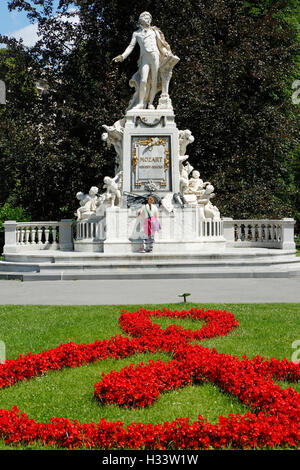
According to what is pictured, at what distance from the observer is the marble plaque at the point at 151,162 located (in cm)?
1797

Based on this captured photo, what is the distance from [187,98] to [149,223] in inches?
458

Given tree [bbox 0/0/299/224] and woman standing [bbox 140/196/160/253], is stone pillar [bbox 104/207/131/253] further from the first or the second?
tree [bbox 0/0/299/224]

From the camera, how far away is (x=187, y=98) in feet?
87.2

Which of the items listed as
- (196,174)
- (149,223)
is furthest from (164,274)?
(196,174)

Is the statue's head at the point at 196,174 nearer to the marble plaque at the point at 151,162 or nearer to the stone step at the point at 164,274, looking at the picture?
the marble plaque at the point at 151,162

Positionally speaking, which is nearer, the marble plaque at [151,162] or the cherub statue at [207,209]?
the marble plaque at [151,162]

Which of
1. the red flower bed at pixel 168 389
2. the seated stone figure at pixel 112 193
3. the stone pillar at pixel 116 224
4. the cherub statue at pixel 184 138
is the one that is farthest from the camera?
the cherub statue at pixel 184 138

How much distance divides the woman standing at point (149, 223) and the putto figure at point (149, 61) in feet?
12.4

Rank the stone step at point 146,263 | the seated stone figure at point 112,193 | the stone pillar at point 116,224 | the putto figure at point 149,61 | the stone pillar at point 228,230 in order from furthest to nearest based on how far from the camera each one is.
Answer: the stone pillar at point 228,230 → the putto figure at point 149,61 → the seated stone figure at point 112,193 → the stone pillar at point 116,224 → the stone step at point 146,263

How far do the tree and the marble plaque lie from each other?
8.22 meters

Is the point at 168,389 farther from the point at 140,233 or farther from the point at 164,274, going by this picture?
the point at 140,233

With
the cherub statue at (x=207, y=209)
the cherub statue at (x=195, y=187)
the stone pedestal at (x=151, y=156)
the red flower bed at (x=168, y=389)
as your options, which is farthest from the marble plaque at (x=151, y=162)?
the red flower bed at (x=168, y=389)

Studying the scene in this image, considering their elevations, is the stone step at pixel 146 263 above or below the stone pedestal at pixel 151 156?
below
